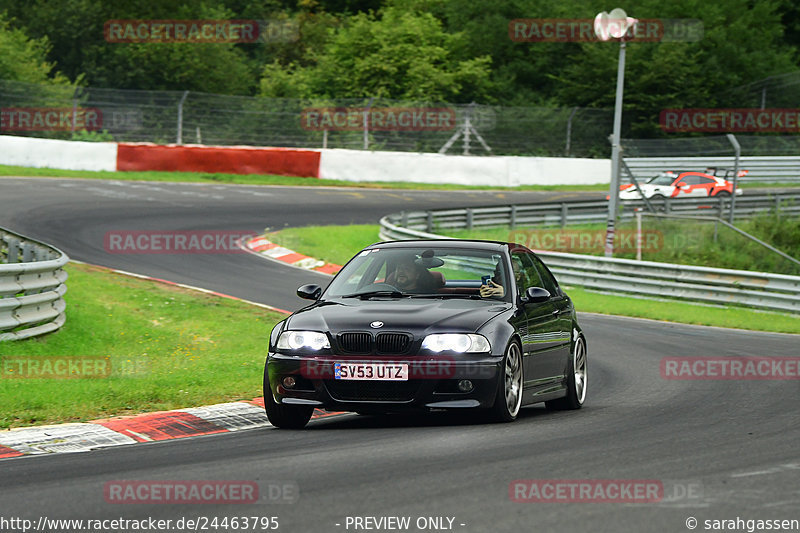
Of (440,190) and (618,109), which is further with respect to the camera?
(440,190)

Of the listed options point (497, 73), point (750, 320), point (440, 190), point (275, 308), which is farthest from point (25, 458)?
point (497, 73)

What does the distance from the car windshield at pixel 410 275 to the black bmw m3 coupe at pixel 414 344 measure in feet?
0.04

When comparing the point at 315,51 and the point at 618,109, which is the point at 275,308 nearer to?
the point at 618,109

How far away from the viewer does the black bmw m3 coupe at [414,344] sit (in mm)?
8250

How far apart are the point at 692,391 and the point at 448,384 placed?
3.95 m

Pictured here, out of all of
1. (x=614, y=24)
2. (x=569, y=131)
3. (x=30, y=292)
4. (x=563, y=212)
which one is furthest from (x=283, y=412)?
(x=569, y=131)

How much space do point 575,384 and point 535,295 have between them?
1.38m

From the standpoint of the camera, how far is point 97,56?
59.1 metres

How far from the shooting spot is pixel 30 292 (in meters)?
12.5

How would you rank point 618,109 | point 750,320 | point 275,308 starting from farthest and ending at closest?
1. point 618,109
2. point 750,320
3. point 275,308

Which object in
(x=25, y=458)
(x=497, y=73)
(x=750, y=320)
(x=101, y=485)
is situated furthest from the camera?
(x=497, y=73)

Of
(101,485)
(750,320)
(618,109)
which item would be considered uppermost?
(618,109)

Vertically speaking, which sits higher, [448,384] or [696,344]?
[448,384]

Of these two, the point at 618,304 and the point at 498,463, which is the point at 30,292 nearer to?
the point at 498,463
